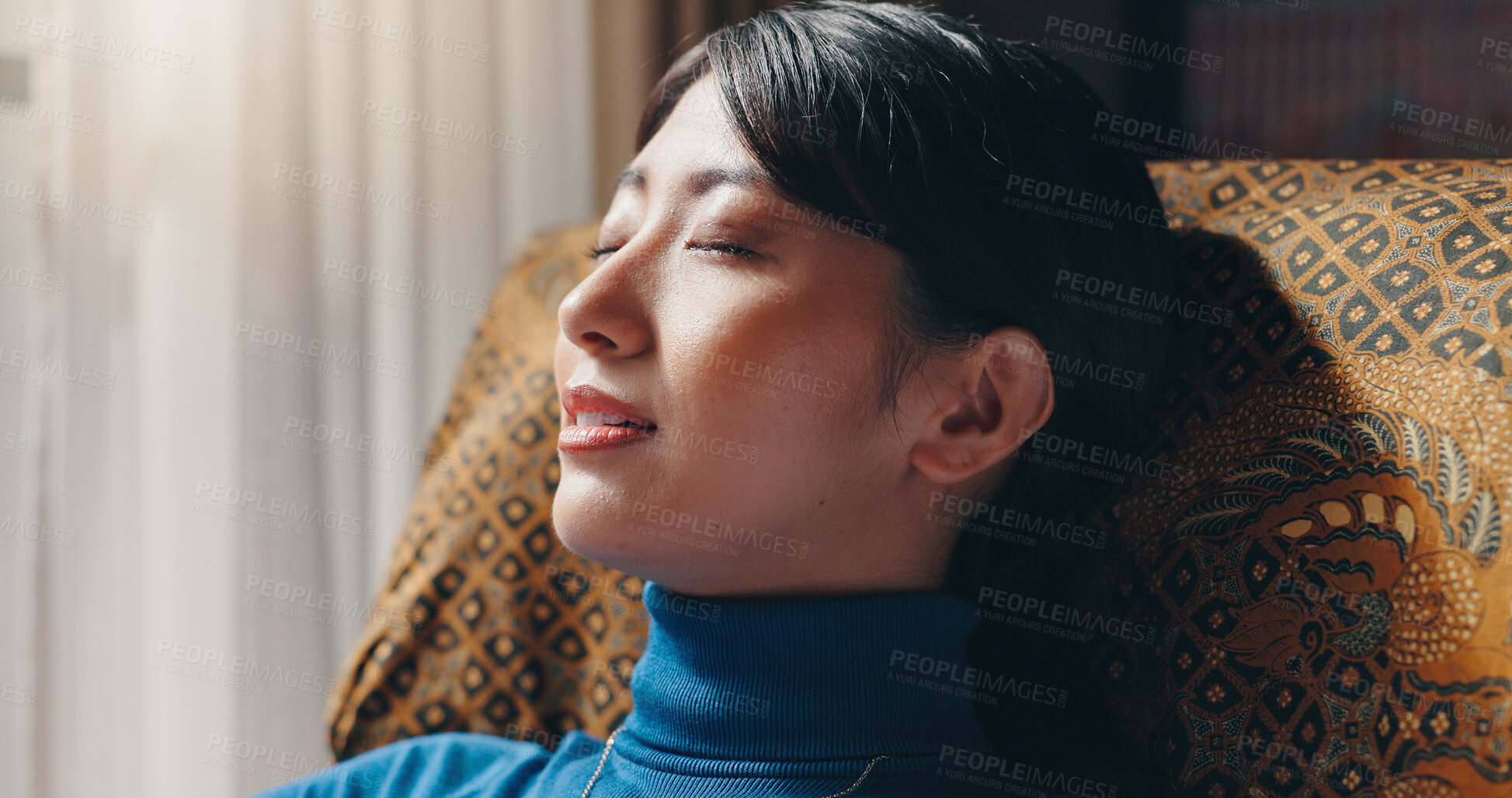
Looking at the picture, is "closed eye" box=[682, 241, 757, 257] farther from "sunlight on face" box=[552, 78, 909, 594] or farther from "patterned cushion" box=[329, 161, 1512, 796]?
"patterned cushion" box=[329, 161, 1512, 796]

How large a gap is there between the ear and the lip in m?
0.22

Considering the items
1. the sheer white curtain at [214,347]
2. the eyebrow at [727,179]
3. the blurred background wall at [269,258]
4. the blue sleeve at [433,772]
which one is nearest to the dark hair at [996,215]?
the eyebrow at [727,179]

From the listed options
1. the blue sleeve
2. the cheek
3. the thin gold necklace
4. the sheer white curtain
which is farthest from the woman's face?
the sheer white curtain

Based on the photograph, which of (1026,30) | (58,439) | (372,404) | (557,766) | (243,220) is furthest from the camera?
(1026,30)

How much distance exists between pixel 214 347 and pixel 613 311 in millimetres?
993

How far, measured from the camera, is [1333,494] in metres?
0.74

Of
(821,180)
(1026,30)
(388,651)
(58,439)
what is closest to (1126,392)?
(821,180)

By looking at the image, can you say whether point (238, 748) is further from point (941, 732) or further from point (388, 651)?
point (941, 732)

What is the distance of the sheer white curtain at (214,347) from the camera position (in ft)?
4.47

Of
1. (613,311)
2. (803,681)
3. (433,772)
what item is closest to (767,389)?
(613,311)

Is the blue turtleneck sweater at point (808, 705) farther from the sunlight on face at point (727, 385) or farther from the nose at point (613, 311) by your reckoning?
the nose at point (613, 311)

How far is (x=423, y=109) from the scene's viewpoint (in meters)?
1.73

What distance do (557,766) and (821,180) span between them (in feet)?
1.83

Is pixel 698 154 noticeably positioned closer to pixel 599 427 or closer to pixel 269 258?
pixel 599 427
